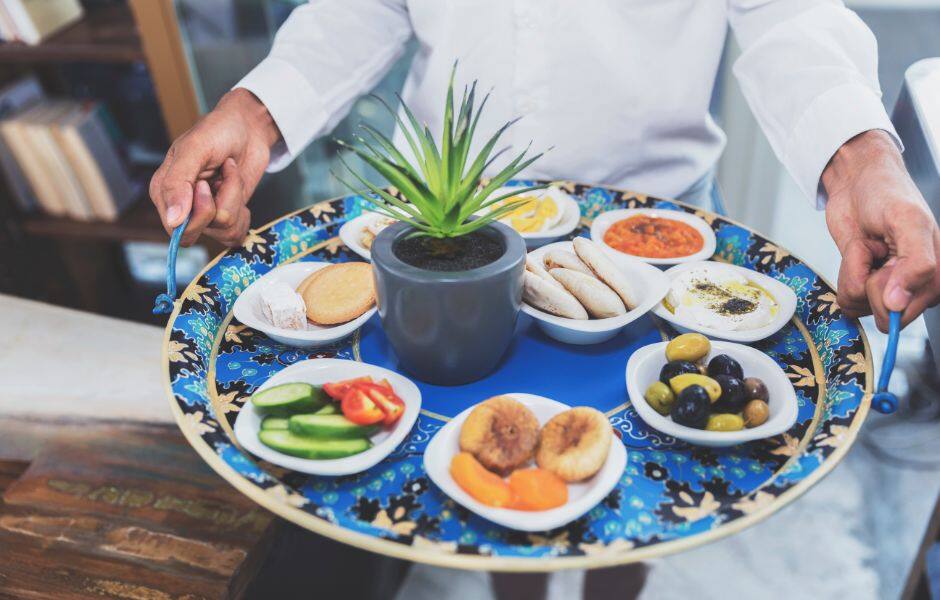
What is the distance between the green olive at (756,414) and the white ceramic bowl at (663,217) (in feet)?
1.44

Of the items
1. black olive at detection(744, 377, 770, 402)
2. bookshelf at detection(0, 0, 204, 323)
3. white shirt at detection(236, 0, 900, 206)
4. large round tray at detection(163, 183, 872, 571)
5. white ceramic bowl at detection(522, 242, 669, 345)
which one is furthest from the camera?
bookshelf at detection(0, 0, 204, 323)

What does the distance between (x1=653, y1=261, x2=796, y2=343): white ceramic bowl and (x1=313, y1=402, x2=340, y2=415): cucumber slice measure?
24.0 inches

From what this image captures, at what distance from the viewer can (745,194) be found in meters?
3.33

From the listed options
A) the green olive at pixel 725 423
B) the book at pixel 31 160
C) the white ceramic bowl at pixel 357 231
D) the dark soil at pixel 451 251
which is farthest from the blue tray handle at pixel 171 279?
the book at pixel 31 160

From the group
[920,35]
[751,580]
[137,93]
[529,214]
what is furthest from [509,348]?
[920,35]

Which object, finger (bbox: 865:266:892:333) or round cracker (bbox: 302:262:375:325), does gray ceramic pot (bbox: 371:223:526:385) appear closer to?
round cracker (bbox: 302:262:375:325)

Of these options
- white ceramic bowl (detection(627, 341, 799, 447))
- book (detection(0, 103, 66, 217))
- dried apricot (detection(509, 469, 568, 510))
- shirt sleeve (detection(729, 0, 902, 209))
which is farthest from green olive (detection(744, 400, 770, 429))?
book (detection(0, 103, 66, 217))

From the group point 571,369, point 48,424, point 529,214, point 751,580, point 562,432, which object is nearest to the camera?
point 562,432

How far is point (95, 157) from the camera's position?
299 cm

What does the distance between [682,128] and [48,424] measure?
1718mm

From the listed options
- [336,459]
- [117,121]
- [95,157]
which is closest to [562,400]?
[336,459]

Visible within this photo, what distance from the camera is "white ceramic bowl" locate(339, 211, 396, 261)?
1.57 metres

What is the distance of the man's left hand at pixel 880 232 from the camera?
1.11 metres

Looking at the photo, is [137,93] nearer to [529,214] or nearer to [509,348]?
[529,214]
